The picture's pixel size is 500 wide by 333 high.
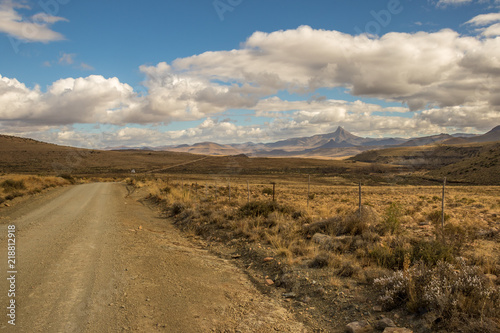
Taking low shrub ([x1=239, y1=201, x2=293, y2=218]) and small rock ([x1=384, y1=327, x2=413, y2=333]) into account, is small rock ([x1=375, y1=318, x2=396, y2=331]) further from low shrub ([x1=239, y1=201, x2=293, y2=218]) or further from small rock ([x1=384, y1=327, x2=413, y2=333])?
low shrub ([x1=239, y1=201, x2=293, y2=218])

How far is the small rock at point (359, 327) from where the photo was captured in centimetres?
480

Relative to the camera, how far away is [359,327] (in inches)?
191

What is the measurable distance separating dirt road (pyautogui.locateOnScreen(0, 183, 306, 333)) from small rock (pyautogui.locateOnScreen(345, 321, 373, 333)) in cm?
80

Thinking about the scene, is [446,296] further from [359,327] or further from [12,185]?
[12,185]

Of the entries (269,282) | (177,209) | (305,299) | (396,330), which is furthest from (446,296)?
(177,209)

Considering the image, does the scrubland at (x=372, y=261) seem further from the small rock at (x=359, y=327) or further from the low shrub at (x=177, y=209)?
the low shrub at (x=177, y=209)

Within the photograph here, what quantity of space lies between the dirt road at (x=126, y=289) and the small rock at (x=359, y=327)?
798 millimetres

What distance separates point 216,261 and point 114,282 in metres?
3.11

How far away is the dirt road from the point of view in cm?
482

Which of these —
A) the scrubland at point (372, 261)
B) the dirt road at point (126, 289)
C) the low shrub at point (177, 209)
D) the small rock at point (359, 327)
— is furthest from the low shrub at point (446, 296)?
the low shrub at point (177, 209)

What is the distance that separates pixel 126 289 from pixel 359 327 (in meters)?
4.50

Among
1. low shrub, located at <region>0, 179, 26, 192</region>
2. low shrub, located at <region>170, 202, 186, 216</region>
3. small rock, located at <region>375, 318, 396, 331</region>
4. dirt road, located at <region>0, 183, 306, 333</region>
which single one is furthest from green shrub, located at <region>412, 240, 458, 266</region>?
low shrub, located at <region>0, 179, 26, 192</region>

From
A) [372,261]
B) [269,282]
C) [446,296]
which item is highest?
[446,296]

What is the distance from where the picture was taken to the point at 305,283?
684cm
